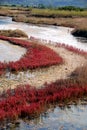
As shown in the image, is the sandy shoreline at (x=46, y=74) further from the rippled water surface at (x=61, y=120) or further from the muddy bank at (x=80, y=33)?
the muddy bank at (x=80, y=33)

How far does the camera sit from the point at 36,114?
17.8 meters

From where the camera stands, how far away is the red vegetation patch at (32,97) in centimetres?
1758

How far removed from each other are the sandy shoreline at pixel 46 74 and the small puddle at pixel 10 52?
130 inches

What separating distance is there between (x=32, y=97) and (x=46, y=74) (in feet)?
19.0

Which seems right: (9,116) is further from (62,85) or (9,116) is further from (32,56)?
(32,56)

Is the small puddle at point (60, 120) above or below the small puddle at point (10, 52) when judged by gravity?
above

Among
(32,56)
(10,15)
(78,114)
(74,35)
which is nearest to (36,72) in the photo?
Answer: (32,56)

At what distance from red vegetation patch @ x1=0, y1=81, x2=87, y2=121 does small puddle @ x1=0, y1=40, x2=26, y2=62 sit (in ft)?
27.3

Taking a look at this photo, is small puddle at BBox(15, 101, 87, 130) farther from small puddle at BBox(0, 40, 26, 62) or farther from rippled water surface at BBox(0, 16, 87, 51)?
rippled water surface at BBox(0, 16, 87, 51)

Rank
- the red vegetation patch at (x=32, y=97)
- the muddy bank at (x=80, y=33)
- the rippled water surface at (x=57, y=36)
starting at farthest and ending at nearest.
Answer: the muddy bank at (x=80, y=33) → the rippled water surface at (x=57, y=36) → the red vegetation patch at (x=32, y=97)

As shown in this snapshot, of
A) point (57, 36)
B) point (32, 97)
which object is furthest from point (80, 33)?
point (32, 97)

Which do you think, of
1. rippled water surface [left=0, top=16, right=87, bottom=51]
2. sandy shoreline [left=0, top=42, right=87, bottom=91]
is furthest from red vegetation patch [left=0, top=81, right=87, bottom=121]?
rippled water surface [left=0, top=16, right=87, bottom=51]

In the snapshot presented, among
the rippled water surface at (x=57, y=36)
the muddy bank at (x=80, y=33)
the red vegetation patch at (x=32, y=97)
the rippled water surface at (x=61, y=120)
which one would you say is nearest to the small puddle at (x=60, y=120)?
the rippled water surface at (x=61, y=120)

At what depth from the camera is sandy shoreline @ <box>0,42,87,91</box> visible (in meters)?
22.5
